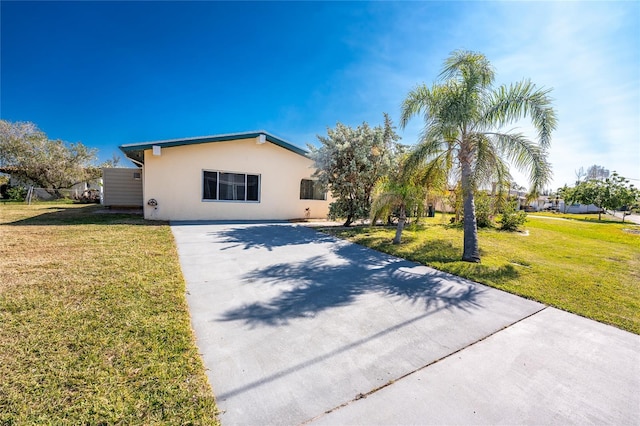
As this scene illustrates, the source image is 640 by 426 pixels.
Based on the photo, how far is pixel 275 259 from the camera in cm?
572

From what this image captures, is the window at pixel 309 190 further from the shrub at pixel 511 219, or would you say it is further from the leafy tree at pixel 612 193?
the leafy tree at pixel 612 193

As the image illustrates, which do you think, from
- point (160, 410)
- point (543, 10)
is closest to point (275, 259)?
point (160, 410)

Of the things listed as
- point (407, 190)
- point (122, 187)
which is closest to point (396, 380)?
point (407, 190)

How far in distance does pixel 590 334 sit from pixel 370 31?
32.5 ft

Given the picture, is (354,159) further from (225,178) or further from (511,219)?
(511,219)

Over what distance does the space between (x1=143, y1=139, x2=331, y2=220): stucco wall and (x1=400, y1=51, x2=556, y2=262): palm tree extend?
6505 mm

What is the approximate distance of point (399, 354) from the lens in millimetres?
2510

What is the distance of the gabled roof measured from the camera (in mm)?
9523

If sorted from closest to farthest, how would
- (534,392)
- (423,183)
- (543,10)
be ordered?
(534,392) < (543,10) < (423,183)

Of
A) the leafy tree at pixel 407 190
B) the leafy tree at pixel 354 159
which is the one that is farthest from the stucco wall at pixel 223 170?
the leafy tree at pixel 407 190

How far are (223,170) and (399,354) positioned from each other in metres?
10.8

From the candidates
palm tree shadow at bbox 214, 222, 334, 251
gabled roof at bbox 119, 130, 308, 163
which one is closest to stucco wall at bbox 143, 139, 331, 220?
gabled roof at bbox 119, 130, 308, 163

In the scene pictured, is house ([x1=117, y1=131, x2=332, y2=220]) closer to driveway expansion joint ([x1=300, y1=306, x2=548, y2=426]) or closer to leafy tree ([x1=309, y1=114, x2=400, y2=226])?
leafy tree ([x1=309, y1=114, x2=400, y2=226])

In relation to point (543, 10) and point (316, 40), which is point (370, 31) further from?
point (543, 10)
